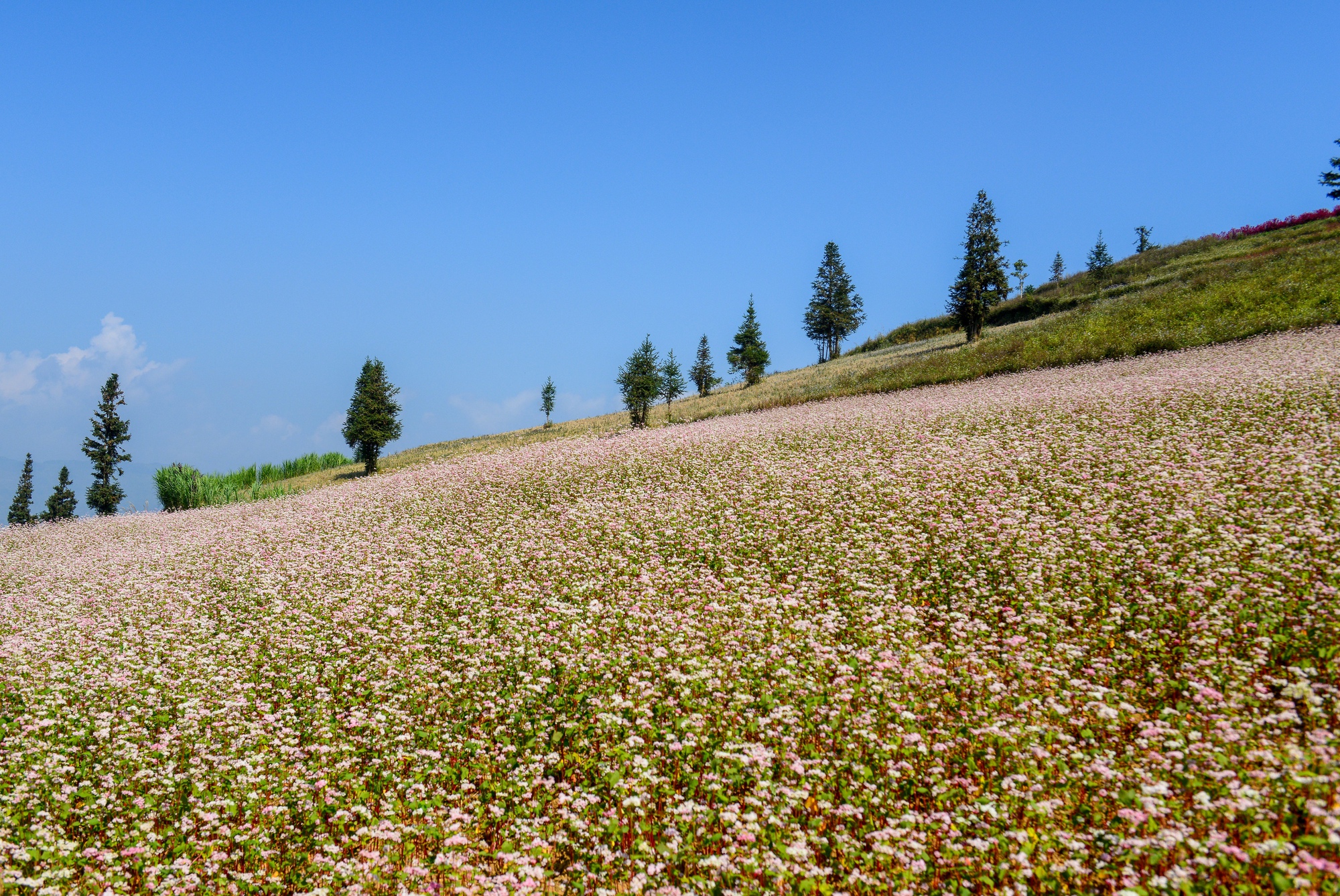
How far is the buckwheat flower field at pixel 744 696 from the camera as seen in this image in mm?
5020

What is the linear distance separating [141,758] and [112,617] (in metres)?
5.84

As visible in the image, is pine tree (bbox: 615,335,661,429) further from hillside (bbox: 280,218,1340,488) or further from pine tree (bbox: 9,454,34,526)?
pine tree (bbox: 9,454,34,526)

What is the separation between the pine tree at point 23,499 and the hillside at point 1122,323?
1476cm

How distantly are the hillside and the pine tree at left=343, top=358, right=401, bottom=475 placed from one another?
6.30ft

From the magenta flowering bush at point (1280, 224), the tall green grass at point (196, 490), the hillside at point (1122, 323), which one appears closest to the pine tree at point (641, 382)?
the hillside at point (1122, 323)

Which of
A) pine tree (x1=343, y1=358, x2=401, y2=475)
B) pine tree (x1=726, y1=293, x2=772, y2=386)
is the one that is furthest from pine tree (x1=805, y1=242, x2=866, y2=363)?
pine tree (x1=343, y1=358, x2=401, y2=475)

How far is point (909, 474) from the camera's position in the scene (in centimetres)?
1409

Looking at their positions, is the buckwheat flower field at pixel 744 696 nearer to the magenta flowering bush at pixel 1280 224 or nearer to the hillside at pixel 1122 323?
the hillside at pixel 1122 323

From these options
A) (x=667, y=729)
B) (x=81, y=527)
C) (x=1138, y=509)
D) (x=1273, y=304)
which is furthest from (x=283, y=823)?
(x=1273, y=304)

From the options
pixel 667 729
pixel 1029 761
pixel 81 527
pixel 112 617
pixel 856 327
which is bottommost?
pixel 1029 761

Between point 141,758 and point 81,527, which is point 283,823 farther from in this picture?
point 81,527

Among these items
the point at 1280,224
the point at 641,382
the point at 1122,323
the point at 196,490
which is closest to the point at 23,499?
the point at 196,490

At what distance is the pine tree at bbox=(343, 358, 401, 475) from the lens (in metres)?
43.1

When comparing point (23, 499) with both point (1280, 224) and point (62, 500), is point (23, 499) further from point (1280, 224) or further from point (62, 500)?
point (1280, 224)
